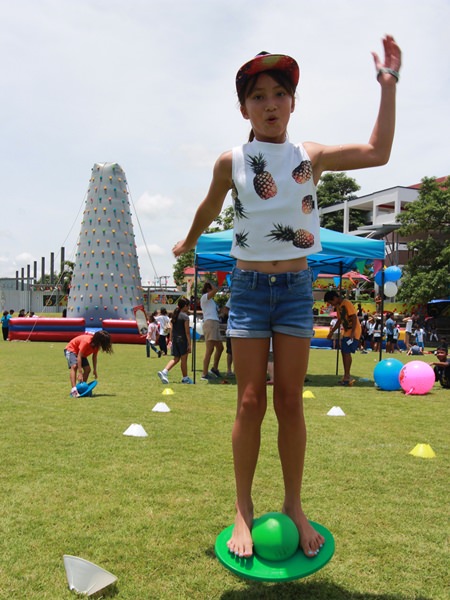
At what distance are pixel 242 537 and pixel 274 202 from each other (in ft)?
5.09

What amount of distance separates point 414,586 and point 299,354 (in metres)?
1.19

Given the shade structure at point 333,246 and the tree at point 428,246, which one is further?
the tree at point 428,246

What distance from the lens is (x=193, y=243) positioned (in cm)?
317

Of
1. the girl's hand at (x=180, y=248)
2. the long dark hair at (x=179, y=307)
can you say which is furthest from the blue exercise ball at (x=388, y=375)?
the girl's hand at (x=180, y=248)

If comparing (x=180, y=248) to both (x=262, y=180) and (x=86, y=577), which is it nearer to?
(x=262, y=180)

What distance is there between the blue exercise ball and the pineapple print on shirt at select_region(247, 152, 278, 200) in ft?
27.6

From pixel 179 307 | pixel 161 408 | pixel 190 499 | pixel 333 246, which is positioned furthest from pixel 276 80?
pixel 179 307

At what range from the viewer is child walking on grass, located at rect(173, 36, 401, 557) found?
2.61 m

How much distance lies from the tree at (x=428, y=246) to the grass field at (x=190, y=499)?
2477 cm

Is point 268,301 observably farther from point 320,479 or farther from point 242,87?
point 320,479

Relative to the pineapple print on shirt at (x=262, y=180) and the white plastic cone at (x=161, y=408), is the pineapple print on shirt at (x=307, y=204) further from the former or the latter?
the white plastic cone at (x=161, y=408)

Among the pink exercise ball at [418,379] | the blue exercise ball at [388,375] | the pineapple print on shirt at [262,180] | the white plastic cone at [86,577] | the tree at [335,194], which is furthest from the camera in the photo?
the tree at [335,194]

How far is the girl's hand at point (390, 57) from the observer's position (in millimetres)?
2570

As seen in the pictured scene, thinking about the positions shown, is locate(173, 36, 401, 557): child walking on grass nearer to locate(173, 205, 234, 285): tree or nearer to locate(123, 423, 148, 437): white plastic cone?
locate(123, 423, 148, 437): white plastic cone
